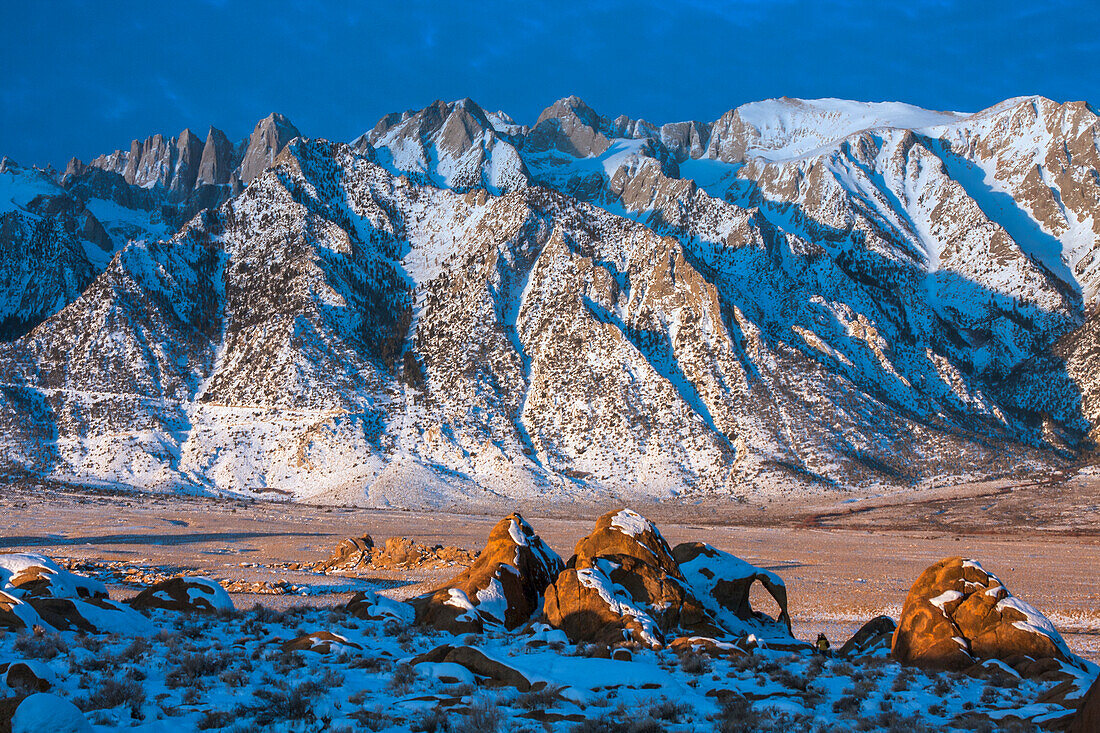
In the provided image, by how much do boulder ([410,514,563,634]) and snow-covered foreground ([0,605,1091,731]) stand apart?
2656mm

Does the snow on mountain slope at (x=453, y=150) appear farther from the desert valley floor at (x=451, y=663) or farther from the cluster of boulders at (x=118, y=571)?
the desert valley floor at (x=451, y=663)

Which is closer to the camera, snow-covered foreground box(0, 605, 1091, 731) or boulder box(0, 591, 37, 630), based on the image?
snow-covered foreground box(0, 605, 1091, 731)

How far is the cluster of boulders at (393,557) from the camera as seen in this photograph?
101ft

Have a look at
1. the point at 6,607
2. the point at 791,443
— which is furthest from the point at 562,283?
the point at 6,607

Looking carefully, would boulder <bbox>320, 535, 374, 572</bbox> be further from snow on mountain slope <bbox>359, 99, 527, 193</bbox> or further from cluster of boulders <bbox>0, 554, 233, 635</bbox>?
snow on mountain slope <bbox>359, 99, 527, 193</bbox>

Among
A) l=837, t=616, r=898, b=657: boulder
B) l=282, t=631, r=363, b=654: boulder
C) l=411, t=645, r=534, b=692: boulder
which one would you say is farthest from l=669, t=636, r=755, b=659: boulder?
l=282, t=631, r=363, b=654: boulder

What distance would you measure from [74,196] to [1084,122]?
825 feet

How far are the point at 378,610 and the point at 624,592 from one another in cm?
569

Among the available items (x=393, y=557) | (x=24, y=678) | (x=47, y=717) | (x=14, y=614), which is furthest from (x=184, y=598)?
(x=393, y=557)

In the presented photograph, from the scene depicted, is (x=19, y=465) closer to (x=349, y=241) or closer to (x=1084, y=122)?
(x=349, y=241)

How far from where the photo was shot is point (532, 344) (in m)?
108

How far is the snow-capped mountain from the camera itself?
87.4 metres

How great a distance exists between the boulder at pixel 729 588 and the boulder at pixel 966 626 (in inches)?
152

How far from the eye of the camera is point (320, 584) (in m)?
24.9
